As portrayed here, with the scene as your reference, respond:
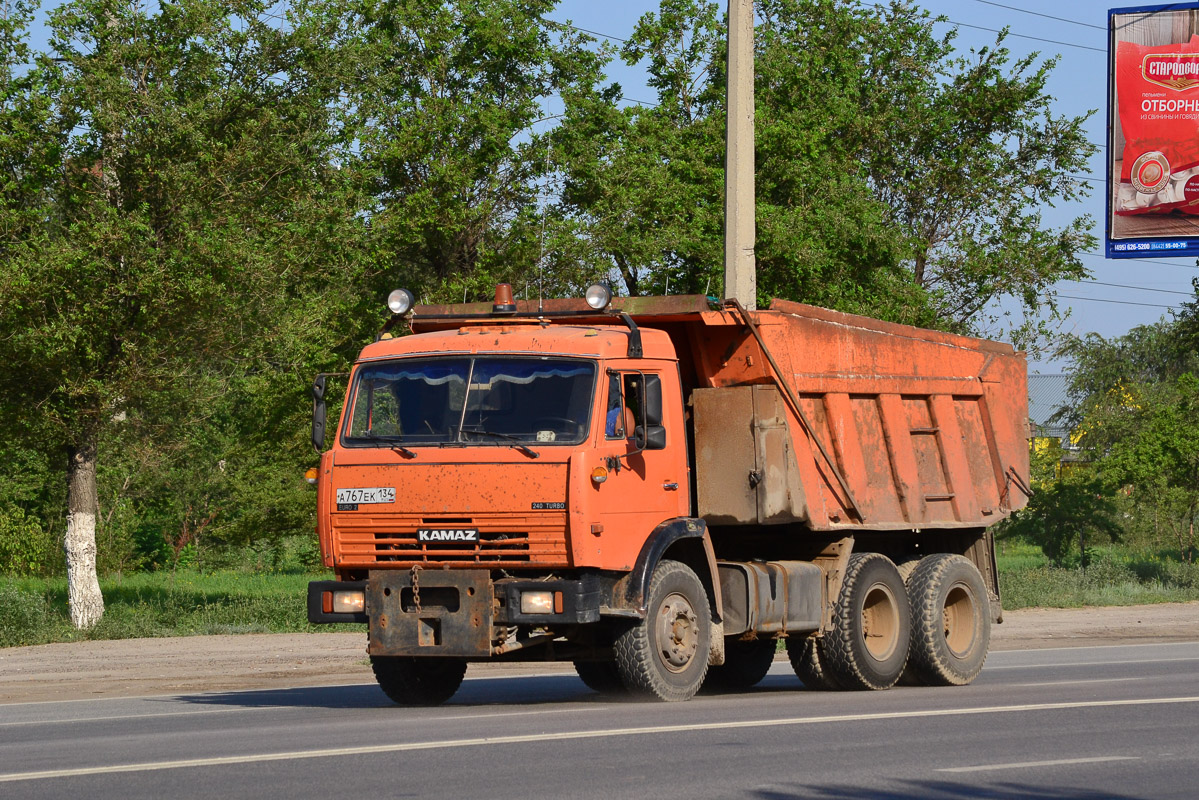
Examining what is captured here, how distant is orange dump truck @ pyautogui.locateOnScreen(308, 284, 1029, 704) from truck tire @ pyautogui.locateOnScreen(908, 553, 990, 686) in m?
0.02

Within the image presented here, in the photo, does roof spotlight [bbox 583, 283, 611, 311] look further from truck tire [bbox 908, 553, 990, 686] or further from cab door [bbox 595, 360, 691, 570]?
truck tire [bbox 908, 553, 990, 686]

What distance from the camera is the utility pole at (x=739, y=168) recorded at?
1923cm

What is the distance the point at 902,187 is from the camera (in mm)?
38219

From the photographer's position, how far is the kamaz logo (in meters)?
11.8

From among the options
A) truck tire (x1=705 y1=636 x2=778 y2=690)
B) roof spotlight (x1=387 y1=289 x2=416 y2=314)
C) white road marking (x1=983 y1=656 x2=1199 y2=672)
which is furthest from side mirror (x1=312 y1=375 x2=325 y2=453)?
white road marking (x1=983 y1=656 x2=1199 y2=672)

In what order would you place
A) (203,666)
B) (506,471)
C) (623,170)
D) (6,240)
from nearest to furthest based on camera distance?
1. (506,471)
2. (203,666)
3. (6,240)
4. (623,170)

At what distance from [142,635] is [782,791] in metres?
18.0

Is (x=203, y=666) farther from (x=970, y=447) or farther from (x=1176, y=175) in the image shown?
(x=1176, y=175)

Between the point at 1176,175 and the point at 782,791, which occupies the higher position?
the point at 1176,175

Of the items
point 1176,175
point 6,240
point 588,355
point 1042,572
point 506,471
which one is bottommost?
point 1042,572

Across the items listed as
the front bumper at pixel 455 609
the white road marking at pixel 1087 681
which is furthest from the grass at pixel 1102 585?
the front bumper at pixel 455 609

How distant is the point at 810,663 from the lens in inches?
573

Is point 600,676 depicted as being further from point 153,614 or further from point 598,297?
point 153,614

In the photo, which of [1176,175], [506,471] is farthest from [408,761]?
[1176,175]
